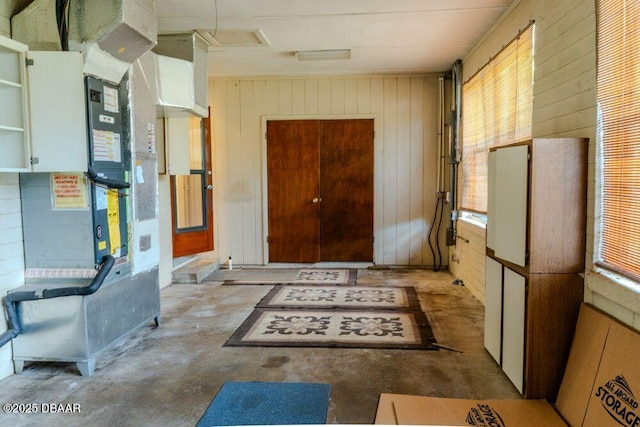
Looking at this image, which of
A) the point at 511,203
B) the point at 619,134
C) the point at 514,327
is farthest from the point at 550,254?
the point at 619,134

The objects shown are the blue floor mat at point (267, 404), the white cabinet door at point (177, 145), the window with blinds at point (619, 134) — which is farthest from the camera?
the white cabinet door at point (177, 145)

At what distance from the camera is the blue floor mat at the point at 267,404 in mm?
2488

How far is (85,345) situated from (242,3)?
2.99 m

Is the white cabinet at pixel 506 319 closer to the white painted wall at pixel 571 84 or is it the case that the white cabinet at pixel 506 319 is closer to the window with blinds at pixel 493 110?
the white painted wall at pixel 571 84

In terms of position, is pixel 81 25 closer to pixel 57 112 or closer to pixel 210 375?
pixel 57 112

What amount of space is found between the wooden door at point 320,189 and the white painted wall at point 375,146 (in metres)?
0.14

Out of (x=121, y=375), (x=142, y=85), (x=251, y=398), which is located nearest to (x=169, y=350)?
(x=121, y=375)

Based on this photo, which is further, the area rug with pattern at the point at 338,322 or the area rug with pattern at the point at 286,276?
the area rug with pattern at the point at 286,276

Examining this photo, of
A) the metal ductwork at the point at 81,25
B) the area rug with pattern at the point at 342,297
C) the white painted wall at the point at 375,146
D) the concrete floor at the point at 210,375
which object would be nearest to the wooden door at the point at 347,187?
the white painted wall at the point at 375,146

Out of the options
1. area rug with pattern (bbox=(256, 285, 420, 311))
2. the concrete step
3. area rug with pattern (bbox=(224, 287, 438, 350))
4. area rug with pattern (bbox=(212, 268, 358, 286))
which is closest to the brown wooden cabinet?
area rug with pattern (bbox=(224, 287, 438, 350))

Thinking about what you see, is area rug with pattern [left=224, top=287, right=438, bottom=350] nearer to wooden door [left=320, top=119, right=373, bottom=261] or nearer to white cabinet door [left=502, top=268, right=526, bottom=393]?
white cabinet door [left=502, top=268, right=526, bottom=393]

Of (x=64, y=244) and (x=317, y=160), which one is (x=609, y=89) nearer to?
(x=64, y=244)

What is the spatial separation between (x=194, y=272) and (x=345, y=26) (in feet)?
11.6

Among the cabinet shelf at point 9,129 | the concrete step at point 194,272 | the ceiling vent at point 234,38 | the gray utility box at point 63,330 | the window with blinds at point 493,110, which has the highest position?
the ceiling vent at point 234,38
